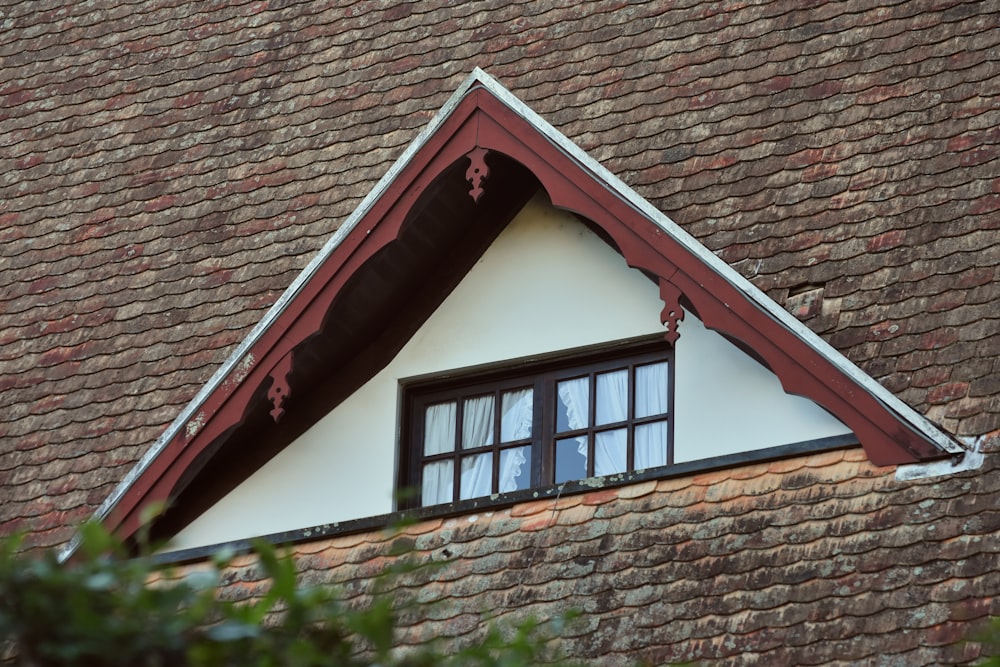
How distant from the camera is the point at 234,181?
10617mm

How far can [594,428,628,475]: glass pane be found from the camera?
27.2 ft

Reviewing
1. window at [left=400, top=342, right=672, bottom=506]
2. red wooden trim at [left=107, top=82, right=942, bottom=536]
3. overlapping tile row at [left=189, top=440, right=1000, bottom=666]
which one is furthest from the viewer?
window at [left=400, top=342, right=672, bottom=506]

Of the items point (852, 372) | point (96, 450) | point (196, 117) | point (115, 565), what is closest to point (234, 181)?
point (196, 117)

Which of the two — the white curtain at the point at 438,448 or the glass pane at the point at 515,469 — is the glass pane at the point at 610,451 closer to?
the glass pane at the point at 515,469

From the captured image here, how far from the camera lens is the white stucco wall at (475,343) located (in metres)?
8.53

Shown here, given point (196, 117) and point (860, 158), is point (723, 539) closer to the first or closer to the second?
point (860, 158)

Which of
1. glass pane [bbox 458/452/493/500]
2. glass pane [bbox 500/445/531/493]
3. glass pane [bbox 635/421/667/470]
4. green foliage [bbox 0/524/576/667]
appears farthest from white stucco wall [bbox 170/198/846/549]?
green foliage [bbox 0/524/576/667]

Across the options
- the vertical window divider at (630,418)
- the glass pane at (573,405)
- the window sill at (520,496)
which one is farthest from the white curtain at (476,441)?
the vertical window divider at (630,418)

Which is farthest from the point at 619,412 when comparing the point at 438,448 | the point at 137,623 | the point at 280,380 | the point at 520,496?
the point at 137,623

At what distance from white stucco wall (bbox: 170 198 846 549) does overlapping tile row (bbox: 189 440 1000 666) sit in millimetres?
512

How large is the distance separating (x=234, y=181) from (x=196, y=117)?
2.52 ft

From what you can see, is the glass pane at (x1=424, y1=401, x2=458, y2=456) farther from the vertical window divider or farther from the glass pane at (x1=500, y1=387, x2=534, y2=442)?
the vertical window divider

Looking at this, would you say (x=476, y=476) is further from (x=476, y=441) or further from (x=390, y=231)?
(x=390, y=231)

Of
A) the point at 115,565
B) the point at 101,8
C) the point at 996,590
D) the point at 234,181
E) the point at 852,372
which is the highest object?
the point at 101,8
